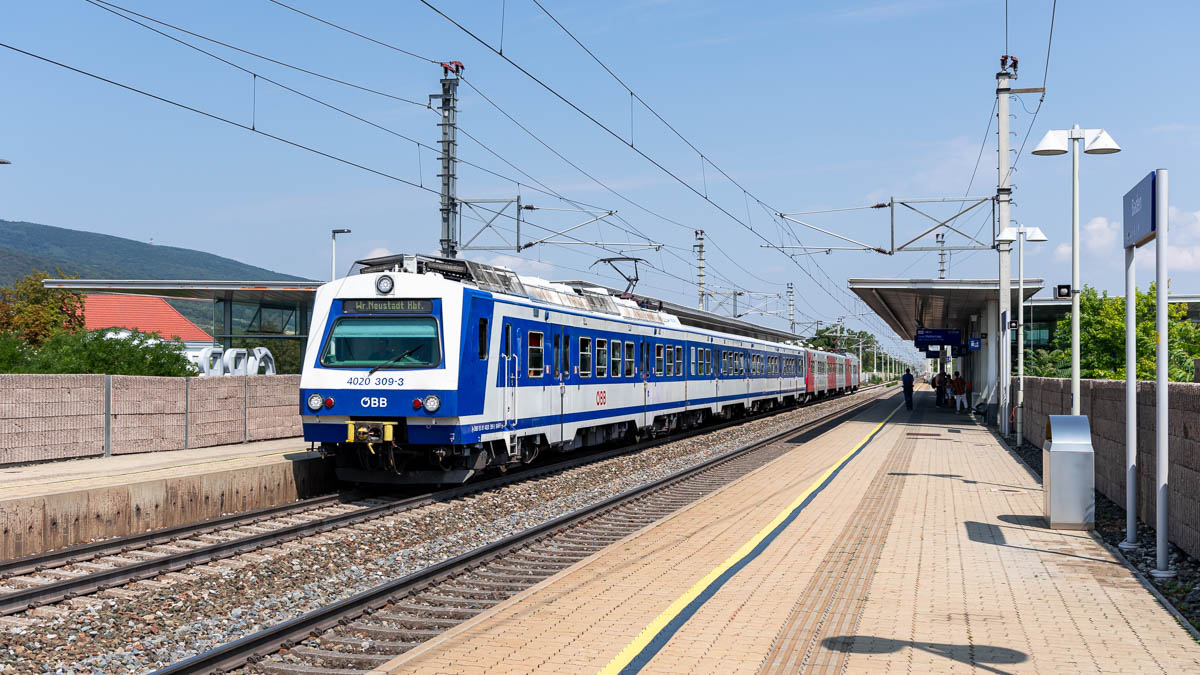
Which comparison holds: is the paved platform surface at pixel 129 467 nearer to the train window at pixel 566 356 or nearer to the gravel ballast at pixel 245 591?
the gravel ballast at pixel 245 591

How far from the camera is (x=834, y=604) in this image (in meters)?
7.55

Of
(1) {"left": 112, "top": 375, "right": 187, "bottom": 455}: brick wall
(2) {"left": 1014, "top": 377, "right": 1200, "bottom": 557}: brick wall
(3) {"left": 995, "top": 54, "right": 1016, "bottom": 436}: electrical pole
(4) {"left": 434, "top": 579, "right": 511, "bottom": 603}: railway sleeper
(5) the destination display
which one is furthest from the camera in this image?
(3) {"left": 995, "top": 54, "right": 1016, "bottom": 436}: electrical pole

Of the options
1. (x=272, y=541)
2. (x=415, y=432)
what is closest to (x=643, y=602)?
(x=272, y=541)

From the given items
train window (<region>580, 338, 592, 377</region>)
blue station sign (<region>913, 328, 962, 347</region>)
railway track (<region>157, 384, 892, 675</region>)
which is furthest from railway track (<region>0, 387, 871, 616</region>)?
blue station sign (<region>913, 328, 962, 347</region>)

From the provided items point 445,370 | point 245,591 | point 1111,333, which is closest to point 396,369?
point 445,370

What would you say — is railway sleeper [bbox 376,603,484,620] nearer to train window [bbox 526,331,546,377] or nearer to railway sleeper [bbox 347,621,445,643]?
railway sleeper [bbox 347,621,445,643]

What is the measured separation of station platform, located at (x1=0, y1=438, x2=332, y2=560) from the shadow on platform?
25.9 ft

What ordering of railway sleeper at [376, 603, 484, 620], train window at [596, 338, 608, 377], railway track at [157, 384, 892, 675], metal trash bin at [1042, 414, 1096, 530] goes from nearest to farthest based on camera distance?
railway track at [157, 384, 892, 675], railway sleeper at [376, 603, 484, 620], metal trash bin at [1042, 414, 1096, 530], train window at [596, 338, 608, 377]

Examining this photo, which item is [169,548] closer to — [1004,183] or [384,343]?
[384,343]

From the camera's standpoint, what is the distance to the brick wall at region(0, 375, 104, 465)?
15.1 meters

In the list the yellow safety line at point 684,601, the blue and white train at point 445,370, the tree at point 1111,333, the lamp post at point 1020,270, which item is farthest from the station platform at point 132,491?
the tree at point 1111,333

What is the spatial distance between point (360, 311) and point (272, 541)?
4.38 metres

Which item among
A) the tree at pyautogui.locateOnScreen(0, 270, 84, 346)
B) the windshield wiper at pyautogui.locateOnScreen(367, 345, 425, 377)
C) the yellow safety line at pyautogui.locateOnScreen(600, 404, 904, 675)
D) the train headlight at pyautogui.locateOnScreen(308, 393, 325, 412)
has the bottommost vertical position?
the yellow safety line at pyautogui.locateOnScreen(600, 404, 904, 675)

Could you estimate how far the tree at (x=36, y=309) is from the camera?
5166cm
